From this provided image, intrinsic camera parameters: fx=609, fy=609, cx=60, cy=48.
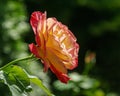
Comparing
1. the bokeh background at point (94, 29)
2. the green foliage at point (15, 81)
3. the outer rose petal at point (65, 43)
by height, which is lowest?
the bokeh background at point (94, 29)

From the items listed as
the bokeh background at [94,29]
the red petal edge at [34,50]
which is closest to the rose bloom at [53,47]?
the red petal edge at [34,50]

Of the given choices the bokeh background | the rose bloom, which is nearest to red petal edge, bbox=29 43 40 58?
the rose bloom

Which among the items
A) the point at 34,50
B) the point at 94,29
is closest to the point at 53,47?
the point at 34,50

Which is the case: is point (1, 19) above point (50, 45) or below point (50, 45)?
below

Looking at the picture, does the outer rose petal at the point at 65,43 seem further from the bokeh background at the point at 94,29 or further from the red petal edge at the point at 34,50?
the bokeh background at the point at 94,29

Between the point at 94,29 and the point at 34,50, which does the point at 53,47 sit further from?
the point at 94,29

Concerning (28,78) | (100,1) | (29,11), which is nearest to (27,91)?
(28,78)

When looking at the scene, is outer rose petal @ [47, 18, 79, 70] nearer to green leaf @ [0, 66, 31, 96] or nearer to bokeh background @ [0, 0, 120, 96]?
green leaf @ [0, 66, 31, 96]

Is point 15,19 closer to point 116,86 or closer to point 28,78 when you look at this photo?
point 116,86
